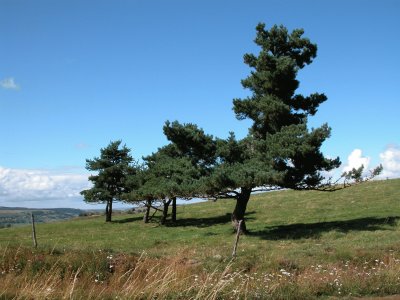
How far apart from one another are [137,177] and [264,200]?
16.0 meters

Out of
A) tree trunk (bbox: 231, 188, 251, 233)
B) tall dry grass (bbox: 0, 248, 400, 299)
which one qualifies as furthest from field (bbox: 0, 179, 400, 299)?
tree trunk (bbox: 231, 188, 251, 233)

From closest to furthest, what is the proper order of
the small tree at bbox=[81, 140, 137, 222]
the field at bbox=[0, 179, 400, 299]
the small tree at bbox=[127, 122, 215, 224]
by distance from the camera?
the field at bbox=[0, 179, 400, 299]
the small tree at bbox=[127, 122, 215, 224]
the small tree at bbox=[81, 140, 137, 222]

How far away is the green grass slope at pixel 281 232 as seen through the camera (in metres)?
18.1

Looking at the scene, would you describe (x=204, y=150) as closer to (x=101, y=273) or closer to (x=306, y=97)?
(x=306, y=97)

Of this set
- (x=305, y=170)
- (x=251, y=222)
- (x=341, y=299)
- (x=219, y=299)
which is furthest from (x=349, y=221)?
(x=219, y=299)

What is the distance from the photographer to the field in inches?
322

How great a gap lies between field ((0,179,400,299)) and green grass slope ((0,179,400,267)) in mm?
80

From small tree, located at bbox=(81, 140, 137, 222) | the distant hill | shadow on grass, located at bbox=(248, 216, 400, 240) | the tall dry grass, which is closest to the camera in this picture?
the tall dry grass

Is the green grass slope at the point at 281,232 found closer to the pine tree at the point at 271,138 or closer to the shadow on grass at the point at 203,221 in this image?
the shadow on grass at the point at 203,221

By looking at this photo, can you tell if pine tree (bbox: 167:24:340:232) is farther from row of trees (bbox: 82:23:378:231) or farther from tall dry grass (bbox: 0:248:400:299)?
tall dry grass (bbox: 0:248:400:299)

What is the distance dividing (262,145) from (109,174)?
23088 millimetres

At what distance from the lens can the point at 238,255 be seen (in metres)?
16.3

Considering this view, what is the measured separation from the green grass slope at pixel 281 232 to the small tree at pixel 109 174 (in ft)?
15.5

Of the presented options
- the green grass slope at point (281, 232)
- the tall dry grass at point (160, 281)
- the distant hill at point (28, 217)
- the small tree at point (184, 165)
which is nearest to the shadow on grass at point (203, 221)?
the green grass slope at point (281, 232)
